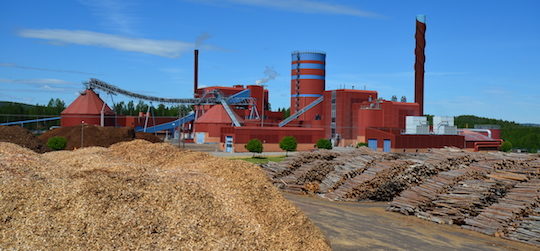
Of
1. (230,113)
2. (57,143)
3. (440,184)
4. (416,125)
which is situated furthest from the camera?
(230,113)

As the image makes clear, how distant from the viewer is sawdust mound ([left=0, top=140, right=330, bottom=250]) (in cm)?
975

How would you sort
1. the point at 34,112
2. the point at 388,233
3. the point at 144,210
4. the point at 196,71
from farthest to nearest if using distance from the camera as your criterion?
the point at 34,112 < the point at 196,71 < the point at 388,233 < the point at 144,210

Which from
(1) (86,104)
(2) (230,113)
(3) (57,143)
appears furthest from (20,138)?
(2) (230,113)

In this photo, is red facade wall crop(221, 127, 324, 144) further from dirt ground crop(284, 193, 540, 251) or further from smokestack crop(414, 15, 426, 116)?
dirt ground crop(284, 193, 540, 251)

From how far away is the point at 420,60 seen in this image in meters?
80.8

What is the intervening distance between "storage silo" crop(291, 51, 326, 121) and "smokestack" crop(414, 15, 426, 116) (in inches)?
664

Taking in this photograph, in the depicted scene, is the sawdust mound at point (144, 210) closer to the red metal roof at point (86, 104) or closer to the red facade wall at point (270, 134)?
the red facade wall at point (270, 134)

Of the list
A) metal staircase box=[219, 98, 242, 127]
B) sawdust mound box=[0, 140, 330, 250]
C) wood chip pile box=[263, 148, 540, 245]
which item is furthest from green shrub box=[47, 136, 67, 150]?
sawdust mound box=[0, 140, 330, 250]

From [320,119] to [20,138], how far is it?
188ft

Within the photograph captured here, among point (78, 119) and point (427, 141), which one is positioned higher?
point (78, 119)

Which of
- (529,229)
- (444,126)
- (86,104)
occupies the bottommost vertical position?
(529,229)

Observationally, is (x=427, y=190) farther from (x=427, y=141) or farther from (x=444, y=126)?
(x=444, y=126)

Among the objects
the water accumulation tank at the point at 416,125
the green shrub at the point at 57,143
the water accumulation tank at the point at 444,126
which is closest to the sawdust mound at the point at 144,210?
the green shrub at the point at 57,143

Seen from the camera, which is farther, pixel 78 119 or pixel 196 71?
pixel 196 71
